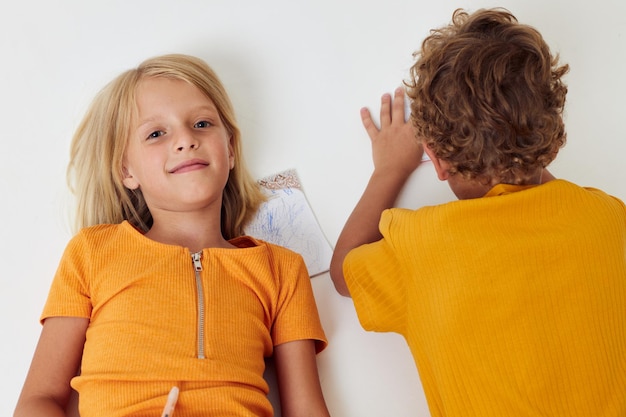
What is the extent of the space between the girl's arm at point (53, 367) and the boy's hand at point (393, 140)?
Answer: 707mm

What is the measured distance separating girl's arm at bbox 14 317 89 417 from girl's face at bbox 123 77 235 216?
11.5 inches

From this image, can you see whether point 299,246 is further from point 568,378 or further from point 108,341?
point 568,378

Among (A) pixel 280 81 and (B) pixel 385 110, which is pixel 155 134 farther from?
(B) pixel 385 110

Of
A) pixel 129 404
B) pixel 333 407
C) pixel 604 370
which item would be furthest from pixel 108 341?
pixel 604 370

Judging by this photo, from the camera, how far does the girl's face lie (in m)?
1.36

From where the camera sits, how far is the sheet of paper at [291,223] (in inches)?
59.6

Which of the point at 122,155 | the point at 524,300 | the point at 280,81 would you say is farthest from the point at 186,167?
the point at 524,300

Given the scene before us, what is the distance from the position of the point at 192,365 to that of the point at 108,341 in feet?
0.51

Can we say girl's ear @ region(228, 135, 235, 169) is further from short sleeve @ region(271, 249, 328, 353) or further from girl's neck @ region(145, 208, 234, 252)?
short sleeve @ region(271, 249, 328, 353)

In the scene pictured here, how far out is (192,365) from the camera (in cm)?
121

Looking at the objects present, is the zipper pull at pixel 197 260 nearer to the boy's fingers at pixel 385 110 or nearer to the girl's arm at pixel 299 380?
the girl's arm at pixel 299 380

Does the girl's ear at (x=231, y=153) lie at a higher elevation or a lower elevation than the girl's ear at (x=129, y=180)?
higher

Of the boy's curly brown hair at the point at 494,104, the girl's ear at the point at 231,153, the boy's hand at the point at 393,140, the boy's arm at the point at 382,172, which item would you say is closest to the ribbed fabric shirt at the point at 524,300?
the boy's curly brown hair at the point at 494,104

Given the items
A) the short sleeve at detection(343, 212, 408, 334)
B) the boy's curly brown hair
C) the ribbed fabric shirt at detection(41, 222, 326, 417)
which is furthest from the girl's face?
the boy's curly brown hair
